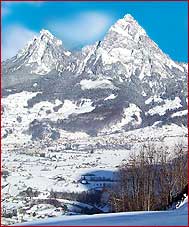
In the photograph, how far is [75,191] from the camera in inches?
4358

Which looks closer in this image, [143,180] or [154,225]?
[154,225]

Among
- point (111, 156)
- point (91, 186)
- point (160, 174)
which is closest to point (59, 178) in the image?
point (91, 186)

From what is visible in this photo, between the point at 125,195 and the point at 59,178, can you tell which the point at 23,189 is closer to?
the point at 59,178

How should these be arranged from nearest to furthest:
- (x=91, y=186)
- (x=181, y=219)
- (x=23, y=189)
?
(x=181, y=219)
(x=91, y=186)
(x=23, y=189)

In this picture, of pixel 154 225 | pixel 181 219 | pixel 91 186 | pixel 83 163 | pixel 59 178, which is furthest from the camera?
pixel 83 163

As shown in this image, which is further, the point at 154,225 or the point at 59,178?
the point at 59,178

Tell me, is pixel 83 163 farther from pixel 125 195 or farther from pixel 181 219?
pixel 181 219

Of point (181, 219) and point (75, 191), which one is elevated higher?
point (181, 219)

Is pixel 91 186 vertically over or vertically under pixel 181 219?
under

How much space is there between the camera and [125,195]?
36156 mm

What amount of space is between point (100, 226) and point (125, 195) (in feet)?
88.8

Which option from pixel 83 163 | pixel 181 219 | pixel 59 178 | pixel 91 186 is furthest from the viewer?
pixel 83 163

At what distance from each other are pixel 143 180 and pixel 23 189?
83352mm

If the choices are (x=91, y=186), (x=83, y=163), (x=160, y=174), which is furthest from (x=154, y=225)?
(x=83, y=163)
